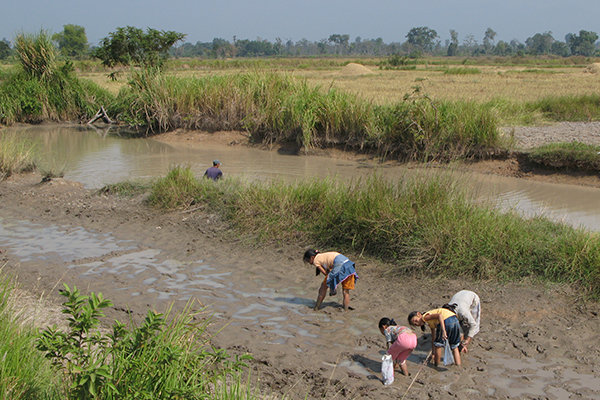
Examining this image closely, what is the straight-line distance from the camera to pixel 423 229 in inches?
264

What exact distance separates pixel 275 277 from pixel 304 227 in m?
1.34

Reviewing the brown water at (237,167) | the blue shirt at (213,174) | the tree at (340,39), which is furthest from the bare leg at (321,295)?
the tree at (340,39)

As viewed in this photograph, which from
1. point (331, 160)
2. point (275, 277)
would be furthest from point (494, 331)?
point (331, 160)

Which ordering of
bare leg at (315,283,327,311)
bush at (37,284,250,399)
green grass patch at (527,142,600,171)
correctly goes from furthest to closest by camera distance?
green grass patch at (527,142,600,171) < bare leg at (315,283,327,311) < bush at (37,284,250,399)

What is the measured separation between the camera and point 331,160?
14836 mm

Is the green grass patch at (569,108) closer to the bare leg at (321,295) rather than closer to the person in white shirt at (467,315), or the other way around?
the person in white shirt at (467,315)

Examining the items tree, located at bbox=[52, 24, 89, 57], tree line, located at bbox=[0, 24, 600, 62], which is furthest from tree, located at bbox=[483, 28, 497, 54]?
tree, located at bbox=[52, 24, 89, 57]

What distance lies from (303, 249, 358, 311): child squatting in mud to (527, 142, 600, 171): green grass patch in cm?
854

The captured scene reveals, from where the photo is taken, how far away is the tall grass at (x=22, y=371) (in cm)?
312

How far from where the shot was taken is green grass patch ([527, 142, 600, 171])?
11.6m

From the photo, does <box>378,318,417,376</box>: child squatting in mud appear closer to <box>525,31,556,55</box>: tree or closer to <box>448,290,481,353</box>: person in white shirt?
<box>448,290,481,353</box>: person in white shirt

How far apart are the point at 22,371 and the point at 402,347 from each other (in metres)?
2.98

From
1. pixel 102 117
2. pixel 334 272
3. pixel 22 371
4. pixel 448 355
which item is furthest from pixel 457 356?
pixel 102 117

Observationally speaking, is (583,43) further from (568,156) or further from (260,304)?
(260,304)
